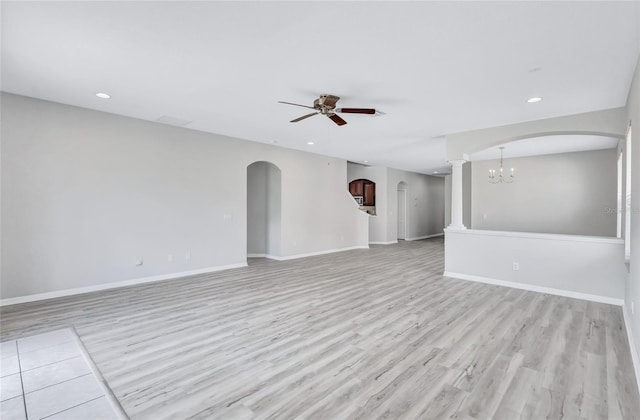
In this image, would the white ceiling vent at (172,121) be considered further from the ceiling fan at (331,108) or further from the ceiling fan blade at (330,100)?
the ceiling fan blade at (330,100)

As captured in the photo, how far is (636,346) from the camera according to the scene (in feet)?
8.21

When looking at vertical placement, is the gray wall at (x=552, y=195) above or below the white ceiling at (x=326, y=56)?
below

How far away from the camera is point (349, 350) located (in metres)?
2.69

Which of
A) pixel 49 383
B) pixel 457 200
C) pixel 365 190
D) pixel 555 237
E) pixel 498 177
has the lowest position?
pixel 49 383

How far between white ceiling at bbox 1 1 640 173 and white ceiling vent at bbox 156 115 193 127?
0.26m

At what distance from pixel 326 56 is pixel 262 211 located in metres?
5.41

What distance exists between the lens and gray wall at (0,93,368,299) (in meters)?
3.96

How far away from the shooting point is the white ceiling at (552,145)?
224 inches

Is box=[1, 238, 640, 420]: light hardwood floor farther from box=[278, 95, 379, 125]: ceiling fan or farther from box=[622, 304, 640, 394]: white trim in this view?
box=[278, 95, 379, 125]: ceiling fan

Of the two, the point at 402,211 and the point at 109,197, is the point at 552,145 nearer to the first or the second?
the point at 402,211

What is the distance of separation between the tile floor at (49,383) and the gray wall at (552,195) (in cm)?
855

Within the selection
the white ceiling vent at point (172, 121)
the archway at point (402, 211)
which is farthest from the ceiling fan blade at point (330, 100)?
the archway at point (402, 211)

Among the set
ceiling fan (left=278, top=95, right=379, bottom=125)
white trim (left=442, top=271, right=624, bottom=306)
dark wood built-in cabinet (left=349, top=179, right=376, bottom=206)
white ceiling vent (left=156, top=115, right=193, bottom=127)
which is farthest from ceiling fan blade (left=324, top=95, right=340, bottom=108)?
dark wood built-in cabinet (left=349, top=179, right=376, bottom=206)

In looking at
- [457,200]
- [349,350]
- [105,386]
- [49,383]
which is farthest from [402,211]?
[49,383]
